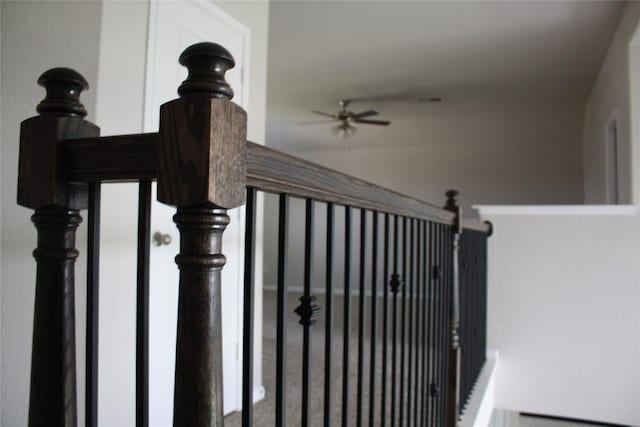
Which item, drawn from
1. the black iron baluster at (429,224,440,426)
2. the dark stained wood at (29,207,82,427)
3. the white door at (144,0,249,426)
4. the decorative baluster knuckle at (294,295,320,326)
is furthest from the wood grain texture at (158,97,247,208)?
the white door at (144,0,249,426)

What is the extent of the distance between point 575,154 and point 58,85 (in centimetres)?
848

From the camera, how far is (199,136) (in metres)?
0.53

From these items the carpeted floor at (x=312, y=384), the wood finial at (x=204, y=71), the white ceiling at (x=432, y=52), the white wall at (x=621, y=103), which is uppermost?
the white ceiling at (x=432, y=52)

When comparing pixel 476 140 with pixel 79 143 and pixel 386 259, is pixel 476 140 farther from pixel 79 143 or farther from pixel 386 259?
pixel 79 143

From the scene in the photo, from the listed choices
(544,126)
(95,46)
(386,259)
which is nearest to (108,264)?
(95,46)

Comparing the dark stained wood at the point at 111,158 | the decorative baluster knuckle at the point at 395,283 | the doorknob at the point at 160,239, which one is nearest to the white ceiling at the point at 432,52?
the doorknob at the point at 160,239

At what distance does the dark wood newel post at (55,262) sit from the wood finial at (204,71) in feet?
0.71

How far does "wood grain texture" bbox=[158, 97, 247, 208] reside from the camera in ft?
1.72

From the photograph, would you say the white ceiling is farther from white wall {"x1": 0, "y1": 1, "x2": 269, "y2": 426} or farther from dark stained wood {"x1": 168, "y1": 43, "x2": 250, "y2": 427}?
dark stained wood {"x1": 168, "y1": 43, "x2": 250, "y2": 427}

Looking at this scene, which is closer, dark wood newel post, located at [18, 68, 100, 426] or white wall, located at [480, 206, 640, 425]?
dark wood newel post, located at [18, 68, 100, 426]

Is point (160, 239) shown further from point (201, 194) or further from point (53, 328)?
point (201, 194)

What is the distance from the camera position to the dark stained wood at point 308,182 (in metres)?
0.64

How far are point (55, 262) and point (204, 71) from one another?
1.11 feet

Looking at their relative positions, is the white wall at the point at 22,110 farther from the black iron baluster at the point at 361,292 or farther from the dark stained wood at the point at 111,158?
the dark stained wood at the point at 111,158
